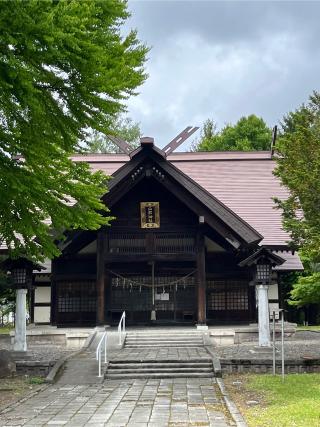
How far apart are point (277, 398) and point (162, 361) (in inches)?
173

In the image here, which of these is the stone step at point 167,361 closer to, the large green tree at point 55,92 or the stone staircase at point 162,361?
the stone staircase at point 162,361

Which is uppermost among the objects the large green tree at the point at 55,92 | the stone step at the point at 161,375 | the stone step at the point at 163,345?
the large green tree at the point at 55,92

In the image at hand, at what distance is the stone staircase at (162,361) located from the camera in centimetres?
1292

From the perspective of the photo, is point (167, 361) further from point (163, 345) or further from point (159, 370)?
point (163, 345)

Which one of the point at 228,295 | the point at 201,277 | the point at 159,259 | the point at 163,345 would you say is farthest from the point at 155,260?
the point at 163,345

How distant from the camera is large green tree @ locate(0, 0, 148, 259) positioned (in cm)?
736

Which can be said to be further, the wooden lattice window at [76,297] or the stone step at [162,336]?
the wooden lattice window at [76,297]

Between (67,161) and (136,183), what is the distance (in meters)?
9.38

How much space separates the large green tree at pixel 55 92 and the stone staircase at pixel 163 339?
7.06 m

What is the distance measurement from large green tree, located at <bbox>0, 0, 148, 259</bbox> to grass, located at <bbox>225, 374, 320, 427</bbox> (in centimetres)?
477

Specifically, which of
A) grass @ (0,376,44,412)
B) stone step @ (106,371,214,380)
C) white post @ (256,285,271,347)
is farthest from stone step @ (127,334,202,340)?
grass @ (0,376,44,412)

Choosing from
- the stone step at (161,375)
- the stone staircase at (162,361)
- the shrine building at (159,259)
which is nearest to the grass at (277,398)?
the stone step at (161,375)

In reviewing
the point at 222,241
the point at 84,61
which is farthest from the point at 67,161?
the point at 222,241

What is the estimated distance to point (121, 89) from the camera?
8914mm
